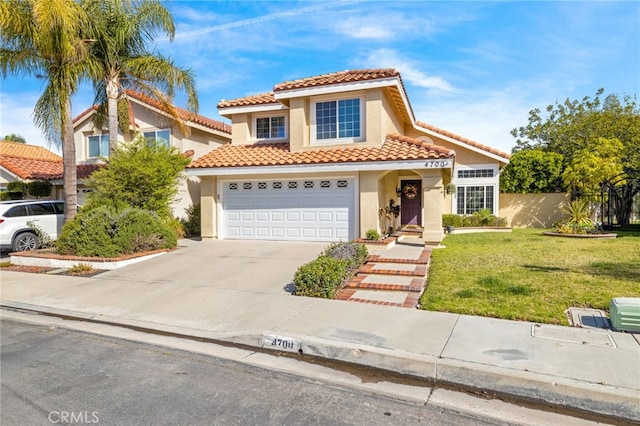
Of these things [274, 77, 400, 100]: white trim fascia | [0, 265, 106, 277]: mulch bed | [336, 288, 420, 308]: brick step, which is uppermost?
[274, 77, 400, 100]: white trim fascia

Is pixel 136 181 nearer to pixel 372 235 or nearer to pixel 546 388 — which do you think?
pixel 372 235

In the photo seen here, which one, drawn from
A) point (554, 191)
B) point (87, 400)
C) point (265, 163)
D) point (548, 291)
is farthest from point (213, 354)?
point (554, 191)

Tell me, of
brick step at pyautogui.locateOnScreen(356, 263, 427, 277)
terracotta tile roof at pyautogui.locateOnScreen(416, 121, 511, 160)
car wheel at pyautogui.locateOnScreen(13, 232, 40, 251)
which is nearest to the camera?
brick step at pyautogui.locateOnScreen(356, 263, 427, 277)

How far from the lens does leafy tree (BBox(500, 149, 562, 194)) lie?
22.8 m

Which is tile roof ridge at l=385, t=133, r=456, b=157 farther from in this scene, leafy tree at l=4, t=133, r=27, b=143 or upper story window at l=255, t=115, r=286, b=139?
leafy tree at l=4, t=133, r=27, b=143

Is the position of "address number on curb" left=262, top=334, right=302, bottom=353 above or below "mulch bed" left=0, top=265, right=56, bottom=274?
below

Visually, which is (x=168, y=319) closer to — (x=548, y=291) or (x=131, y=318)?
(x=131, y=318)

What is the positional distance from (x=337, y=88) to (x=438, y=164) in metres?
4.65

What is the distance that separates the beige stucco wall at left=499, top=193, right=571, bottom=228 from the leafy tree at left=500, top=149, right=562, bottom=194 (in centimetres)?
45

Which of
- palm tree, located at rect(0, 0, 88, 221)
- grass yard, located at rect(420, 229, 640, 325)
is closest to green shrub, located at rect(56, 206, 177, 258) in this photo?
palm tree, located at rect(0, 0, 88, 221)

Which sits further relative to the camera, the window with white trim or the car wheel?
the window with white trim

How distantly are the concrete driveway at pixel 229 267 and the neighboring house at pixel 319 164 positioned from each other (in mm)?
1206

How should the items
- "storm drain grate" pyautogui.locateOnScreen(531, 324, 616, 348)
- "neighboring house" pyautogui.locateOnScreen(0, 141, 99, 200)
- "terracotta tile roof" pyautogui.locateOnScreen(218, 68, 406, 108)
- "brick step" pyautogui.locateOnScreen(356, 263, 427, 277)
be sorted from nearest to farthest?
"storm drain grate" pyautogui.locateOnScreen(531, 324, 616, 348) → "brick step" pyautogui.locateOnScreen(356, 263, 427, 277) → "terracotta tile roof" pyautogui.locateOnScreen(218, 68, 406, 108) → "neighboring house" pyautogui.locateOnScreen(0, 141, 99, 200)

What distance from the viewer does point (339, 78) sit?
14.8 m
